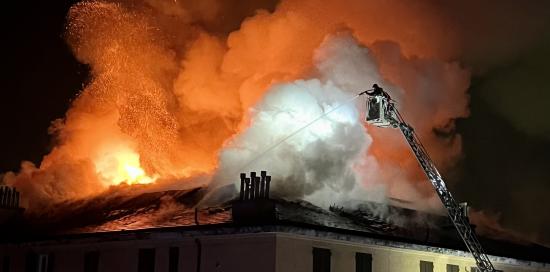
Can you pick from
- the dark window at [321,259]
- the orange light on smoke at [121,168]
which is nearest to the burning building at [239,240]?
the dark window at [321,259]

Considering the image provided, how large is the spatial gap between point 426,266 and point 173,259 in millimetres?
10497

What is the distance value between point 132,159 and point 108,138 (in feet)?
10.0

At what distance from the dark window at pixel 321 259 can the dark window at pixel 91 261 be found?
28.7ft

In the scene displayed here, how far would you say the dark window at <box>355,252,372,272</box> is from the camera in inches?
1254

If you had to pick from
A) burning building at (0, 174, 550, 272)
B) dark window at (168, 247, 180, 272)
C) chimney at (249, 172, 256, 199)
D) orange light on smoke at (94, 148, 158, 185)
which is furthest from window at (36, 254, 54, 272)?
orange light on smoke at (94, 148, 158, 185)

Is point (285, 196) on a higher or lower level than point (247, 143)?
lower

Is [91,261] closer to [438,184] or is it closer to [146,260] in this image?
[146,260]

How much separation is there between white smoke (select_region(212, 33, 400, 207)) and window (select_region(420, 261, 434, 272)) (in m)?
4.74

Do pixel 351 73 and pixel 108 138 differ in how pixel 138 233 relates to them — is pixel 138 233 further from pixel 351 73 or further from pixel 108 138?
pixel 108 138

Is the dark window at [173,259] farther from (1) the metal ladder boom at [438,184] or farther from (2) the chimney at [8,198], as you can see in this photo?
(2) the chimney at [8,198]

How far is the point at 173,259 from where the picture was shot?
1240 inches

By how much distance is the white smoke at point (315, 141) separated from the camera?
38.4 m

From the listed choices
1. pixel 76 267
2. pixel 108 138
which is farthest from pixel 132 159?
pixel 76 267

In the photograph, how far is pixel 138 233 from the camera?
31.8 meters
